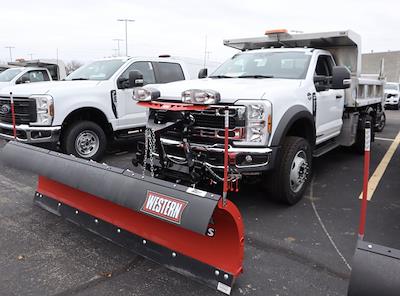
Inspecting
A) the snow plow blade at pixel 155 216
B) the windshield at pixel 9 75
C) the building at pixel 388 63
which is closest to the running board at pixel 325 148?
the snow plow blade at pixel 155 216

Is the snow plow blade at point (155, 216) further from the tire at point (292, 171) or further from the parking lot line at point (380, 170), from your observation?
the parking lot line at point (380, 170)

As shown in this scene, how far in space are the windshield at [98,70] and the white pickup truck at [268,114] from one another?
242cm

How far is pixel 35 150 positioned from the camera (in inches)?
171

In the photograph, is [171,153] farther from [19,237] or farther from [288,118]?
[19,237]

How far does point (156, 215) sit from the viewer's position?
307cm

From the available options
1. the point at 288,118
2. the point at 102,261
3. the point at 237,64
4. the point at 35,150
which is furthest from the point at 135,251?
the point at 237,64

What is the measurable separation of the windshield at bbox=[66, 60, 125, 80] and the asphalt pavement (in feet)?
9.06

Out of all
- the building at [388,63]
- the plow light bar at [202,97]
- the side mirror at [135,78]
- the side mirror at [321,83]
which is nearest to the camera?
the plow light bar at [202,97]

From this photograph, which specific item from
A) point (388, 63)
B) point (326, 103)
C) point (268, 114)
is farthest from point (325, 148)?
point (388, 63)

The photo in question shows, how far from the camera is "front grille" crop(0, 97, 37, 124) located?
21.1 feet

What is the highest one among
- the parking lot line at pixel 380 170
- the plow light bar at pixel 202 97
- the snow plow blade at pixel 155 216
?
the plow light bar at pixel 202 97

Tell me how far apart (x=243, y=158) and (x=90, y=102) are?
378 cm

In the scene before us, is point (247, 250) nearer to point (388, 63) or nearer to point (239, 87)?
point (239, 87)

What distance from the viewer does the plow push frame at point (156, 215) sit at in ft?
9.70
